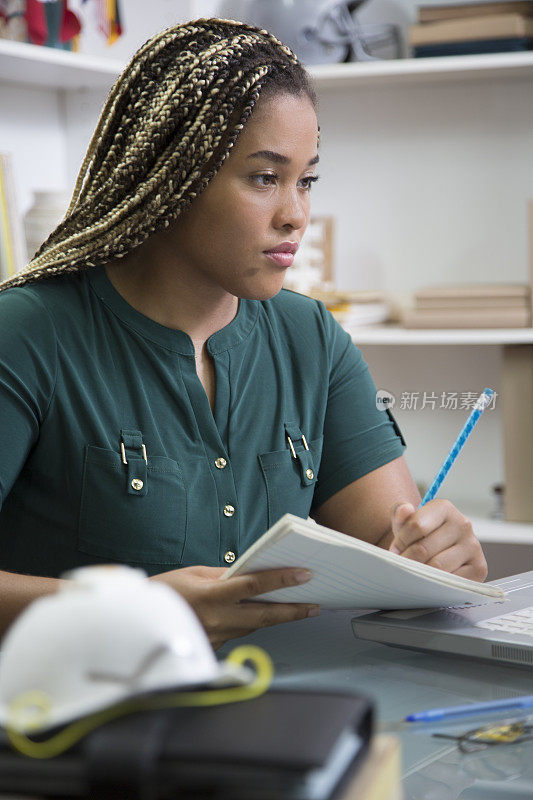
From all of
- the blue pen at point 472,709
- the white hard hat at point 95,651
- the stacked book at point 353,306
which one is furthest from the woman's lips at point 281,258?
the stacked book at point 353,306

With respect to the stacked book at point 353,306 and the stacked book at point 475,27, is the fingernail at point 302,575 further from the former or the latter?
the stacked book at point 475,27

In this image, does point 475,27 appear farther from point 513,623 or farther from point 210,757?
point 210,757

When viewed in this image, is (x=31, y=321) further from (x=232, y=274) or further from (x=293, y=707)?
(x=293, y=707)

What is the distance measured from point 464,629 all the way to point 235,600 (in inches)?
8.2

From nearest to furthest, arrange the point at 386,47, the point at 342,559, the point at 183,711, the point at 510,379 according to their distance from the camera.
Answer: the point at 183,711 → the point at 342,559 → the point at 510,379 → the point at 386,47

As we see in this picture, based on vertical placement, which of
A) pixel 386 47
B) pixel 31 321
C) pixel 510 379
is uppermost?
pixel 386 47

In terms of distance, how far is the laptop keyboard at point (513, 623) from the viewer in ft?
3.02

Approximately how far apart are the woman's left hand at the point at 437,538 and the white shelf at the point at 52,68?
4.42 ft

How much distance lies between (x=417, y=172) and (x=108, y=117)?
1326mm

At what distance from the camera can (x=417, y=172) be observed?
2.49 metres

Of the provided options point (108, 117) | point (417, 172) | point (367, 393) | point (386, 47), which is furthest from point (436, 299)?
point (108, 117)

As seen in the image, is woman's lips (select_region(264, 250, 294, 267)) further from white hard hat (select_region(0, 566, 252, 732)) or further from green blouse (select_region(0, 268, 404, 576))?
white hard hat (select_region(0, 566, 252, 732))

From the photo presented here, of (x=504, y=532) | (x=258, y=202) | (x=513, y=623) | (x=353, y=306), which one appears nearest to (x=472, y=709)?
(x=513, y=623)

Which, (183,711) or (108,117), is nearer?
(183,711)
